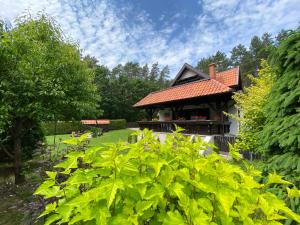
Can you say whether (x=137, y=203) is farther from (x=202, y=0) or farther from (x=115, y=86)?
(x=115, y=86)

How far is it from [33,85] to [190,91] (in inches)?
476

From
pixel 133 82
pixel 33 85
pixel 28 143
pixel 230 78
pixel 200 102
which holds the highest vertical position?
pixel 133 82

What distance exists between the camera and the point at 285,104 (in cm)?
321

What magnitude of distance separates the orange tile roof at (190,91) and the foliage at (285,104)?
9.46 metres

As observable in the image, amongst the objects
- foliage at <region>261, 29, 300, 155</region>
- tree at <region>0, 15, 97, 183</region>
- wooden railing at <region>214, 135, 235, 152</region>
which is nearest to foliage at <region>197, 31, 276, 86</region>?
wooden railing at <region>214, 135, 235, 152</region>

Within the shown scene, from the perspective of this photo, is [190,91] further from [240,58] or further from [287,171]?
[240,58]

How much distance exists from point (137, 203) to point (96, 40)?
49.0ft

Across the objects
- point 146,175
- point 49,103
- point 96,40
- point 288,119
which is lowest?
point 146,175

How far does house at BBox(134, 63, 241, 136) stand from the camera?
13391mm

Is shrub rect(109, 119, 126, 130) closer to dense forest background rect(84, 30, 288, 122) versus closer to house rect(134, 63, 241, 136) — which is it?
dense forest background rect(84, 30, 288, 122)

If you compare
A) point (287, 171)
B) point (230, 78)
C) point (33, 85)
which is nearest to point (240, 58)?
point (230, 78)

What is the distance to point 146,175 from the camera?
135 centimetres

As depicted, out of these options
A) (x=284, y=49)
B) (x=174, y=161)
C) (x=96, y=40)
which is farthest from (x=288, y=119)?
(x=96, y=40)

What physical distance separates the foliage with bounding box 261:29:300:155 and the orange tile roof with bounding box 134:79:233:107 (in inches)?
372
